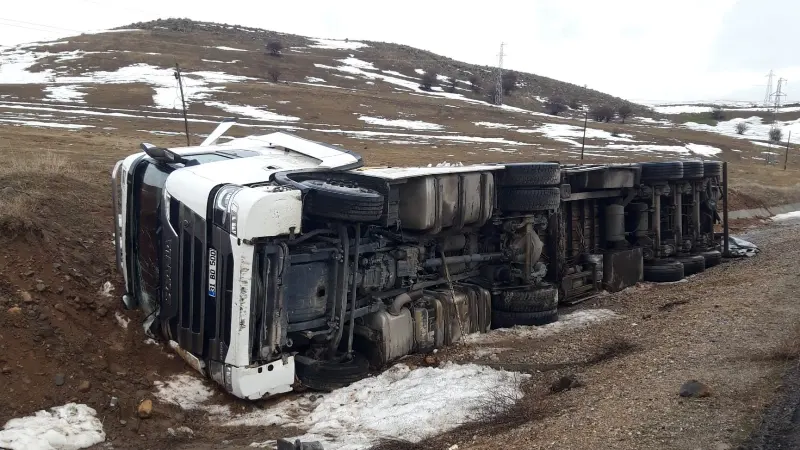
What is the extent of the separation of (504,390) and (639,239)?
6412 mm

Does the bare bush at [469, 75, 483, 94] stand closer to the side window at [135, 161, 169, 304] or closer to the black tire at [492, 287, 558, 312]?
the black tire at [492, 287, 558, 312]

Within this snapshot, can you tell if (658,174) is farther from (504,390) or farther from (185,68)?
(185,68)

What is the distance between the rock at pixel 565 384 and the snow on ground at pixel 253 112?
34225 mm

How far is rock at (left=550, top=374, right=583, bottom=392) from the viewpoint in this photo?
18.4ft

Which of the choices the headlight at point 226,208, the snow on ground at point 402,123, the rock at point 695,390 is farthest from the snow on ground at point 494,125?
the rock at point 695,390

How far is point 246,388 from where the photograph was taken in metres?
5.51

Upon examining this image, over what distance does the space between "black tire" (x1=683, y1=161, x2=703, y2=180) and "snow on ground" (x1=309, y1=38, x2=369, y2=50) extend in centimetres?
7771

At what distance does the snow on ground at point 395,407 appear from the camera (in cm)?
503

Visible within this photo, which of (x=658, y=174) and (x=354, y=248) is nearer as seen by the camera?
(x=354, y=248)

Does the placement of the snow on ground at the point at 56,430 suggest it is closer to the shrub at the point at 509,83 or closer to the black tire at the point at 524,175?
the black tire at the point at 524,175

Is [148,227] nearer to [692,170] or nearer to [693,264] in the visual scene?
[693,264]

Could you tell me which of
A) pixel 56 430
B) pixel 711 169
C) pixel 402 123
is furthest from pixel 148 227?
pixel 402 123

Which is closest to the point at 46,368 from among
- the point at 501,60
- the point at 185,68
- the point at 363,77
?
the point at 185,68

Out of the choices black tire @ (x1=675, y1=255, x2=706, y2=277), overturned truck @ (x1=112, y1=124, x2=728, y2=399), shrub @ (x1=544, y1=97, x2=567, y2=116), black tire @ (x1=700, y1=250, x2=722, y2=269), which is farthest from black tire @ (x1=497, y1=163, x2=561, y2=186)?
shrub @ (x1=544, y1=97, x2=567, y2=116)
